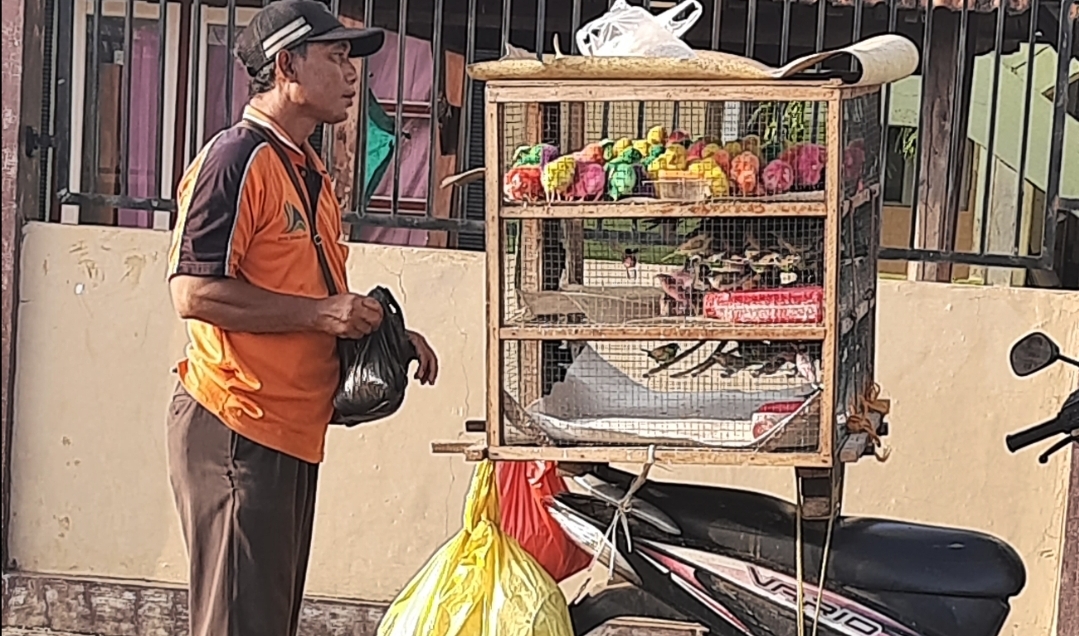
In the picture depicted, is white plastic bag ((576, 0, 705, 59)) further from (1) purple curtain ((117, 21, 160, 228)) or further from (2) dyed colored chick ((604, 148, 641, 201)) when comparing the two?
(1) purple curtain ((117, 21, 160, 228))

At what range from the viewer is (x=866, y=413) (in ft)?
10.4

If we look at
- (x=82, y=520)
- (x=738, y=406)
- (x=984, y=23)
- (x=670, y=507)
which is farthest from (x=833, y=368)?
(x=82, y=520)

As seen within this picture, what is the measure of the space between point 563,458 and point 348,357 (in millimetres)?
710

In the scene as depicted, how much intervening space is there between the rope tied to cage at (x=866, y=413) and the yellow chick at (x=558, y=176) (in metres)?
0.73

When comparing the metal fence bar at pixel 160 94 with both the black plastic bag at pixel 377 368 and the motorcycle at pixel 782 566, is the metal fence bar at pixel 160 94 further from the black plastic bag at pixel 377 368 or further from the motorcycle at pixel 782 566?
the motorcycle at pixel 782 566

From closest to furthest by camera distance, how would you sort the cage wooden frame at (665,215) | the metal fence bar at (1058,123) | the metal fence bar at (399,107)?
the cage wooden frame at (665,215), the metal fence bar at (1058,123), the metal fence bar at (399,107)

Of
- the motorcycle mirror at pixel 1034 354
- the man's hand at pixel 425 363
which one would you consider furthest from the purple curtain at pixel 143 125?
the motorcycle mirror at pixel 1034 354

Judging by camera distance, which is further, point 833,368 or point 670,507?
point 670,507

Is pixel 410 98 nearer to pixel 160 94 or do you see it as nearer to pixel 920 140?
pixel 160 94

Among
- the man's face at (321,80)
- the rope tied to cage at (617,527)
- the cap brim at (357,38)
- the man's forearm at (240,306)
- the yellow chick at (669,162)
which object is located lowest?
the rope tied to cage at (617,527)

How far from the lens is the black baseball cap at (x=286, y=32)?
3295 mm

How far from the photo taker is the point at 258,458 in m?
3.29

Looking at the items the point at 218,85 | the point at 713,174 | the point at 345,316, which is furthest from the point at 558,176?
the point at 218,85

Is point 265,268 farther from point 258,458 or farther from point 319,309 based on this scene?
point 258,458
